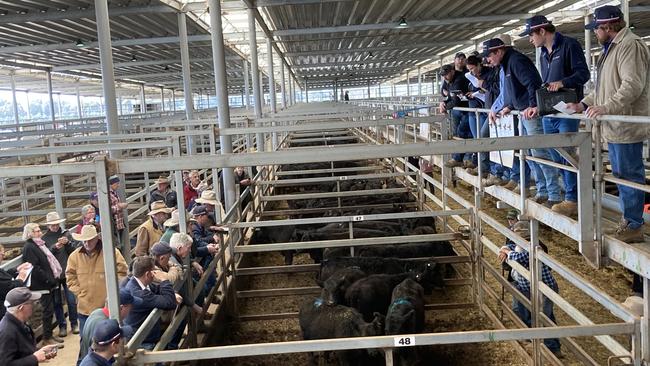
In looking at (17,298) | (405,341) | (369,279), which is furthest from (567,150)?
(17,298)

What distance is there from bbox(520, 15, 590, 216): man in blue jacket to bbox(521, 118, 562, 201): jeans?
5cm

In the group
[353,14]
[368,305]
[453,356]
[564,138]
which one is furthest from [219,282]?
[353,14]

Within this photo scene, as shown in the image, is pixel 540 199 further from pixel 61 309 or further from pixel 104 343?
pixel 61 309

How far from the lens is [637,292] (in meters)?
6.40

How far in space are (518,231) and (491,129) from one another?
1291 millimetres

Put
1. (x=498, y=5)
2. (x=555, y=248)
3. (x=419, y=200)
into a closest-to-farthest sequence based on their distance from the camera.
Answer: (x=555, y=248) → (x=419, y=200) → (x=498, y=5)

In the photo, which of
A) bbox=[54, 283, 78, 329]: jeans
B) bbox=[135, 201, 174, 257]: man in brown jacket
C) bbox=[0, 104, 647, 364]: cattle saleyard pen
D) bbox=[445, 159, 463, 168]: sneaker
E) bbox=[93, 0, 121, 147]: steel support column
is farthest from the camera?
bbox=[93, 0, 121, 147]: steel support column

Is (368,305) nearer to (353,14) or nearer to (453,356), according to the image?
(453,356)

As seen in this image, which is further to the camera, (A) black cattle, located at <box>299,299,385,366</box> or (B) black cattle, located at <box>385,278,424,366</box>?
(A) black cattle, located at <box>299,299,385,366</box>

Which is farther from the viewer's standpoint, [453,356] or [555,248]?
[555,248]

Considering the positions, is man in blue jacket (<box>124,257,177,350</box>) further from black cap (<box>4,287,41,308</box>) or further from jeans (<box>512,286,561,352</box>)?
jeans (<box>512,286,561,352</box>)

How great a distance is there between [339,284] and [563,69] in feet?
11.6

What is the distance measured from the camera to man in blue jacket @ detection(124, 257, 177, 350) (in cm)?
460

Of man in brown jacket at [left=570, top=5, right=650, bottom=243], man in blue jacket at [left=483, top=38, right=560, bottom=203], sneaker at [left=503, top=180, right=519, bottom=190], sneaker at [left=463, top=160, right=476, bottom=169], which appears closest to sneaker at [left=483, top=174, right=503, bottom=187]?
sneaker at [left=503, top=180, right=519, bottom=190]
